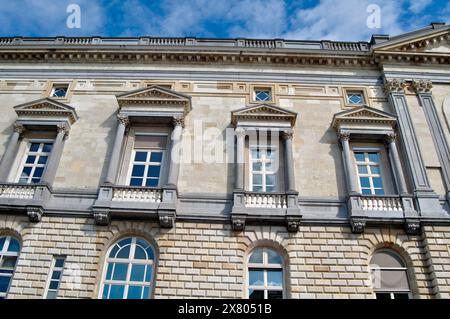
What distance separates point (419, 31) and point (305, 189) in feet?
39.0

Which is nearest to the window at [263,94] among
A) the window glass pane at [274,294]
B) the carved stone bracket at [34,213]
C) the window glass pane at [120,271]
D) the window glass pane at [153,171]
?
the window glass pane at [153,171]

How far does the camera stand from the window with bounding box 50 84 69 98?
20938mm

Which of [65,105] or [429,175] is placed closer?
[429,175]

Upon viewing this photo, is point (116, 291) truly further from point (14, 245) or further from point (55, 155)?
point (55, 155)

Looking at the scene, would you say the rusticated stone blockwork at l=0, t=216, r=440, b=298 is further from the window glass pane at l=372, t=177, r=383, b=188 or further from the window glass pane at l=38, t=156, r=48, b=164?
the window glass pane at l=38, t=156, r=48, b=164

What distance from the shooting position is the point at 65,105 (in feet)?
63.0

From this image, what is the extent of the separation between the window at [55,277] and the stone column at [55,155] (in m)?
3.43

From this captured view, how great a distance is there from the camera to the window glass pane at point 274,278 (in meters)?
15.1

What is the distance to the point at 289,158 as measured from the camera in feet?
58.0

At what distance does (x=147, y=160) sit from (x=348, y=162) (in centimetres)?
917

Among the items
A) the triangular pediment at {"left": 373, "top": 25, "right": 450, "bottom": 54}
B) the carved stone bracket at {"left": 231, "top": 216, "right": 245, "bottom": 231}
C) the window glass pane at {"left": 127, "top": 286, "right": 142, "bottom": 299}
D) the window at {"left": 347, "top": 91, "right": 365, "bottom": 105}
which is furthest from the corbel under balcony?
the triangular pediment at {"left": 373, "top": 25, "right": 450, "bottom": 54}

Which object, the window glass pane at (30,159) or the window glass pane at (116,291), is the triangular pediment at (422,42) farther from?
the window glass pane at (30,159)

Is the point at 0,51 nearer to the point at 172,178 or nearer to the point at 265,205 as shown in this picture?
the point at 172,178
